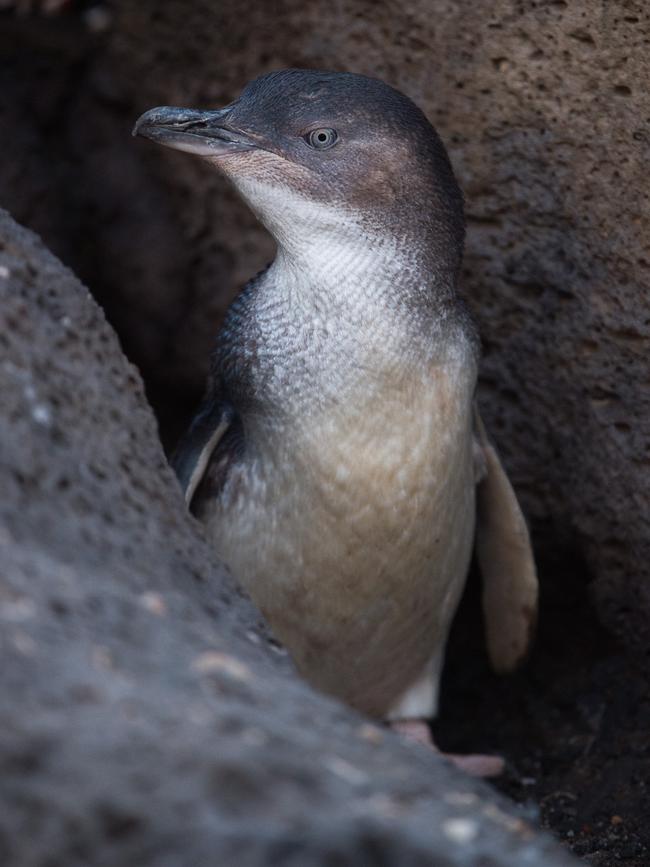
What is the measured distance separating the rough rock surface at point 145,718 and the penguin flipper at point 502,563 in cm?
158

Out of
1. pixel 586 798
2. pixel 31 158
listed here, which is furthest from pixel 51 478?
pixel 31 158

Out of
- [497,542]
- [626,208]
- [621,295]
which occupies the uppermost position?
[626,208]

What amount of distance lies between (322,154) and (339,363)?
0.52 meters

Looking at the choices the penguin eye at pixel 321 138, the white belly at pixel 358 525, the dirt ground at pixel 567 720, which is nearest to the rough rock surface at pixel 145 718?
the white belly at pixel 358 525

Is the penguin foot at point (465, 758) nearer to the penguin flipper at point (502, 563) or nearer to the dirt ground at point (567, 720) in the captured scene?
the dirt ground at point (567, 720)

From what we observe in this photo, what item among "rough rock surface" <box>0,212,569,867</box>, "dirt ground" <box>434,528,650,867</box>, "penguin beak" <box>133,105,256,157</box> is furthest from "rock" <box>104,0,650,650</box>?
"rough rock surface" <box>0,212,569,867</box>

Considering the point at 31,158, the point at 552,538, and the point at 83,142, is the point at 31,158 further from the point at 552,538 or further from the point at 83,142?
the point at 552,538

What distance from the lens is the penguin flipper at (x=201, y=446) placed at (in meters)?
3.50

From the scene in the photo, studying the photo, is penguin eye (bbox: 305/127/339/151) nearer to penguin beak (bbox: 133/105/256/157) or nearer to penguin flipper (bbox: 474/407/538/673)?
penguin beak (bbox: 133/105/256/157)

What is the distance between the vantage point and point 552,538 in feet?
13.4

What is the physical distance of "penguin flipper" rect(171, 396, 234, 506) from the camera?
11.5 ft

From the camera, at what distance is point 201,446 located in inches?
139

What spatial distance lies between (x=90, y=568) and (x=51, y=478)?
0.21 m

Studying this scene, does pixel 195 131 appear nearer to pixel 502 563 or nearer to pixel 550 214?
pixel 550 214
